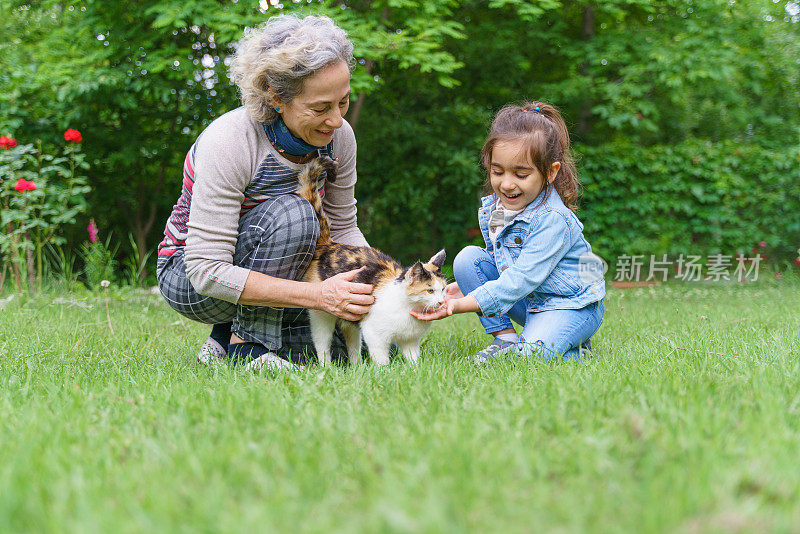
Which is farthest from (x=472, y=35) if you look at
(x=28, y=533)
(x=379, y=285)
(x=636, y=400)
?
(x=28, y=533)

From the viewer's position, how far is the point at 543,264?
2.86 metres

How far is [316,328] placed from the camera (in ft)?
9.62

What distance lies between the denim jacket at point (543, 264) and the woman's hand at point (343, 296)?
484mm

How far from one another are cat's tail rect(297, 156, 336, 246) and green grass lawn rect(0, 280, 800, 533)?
761 millimetres

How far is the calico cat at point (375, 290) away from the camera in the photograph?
8.79 ft

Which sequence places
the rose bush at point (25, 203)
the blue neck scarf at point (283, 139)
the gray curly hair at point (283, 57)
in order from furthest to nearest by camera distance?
the rose bush at point (25, 203)
the blue neck scarf at point (283, 139)
the gray curly hair at point (283, 57)

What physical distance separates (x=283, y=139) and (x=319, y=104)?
252 mm

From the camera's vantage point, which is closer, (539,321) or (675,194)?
(539,321)

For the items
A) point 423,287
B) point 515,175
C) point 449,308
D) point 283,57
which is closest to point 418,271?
point 423,287

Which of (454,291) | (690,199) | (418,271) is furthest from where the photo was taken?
(690,199)

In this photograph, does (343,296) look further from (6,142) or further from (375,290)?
(6,142)

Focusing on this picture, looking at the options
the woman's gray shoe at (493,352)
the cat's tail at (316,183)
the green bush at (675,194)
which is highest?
the cat's tail at (316,183)

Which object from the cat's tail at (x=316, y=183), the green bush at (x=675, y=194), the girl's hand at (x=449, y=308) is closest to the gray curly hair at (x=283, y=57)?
the cat's tail at (x=316, y=183)

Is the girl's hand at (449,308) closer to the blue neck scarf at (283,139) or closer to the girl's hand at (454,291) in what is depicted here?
the girl's hand at (454,291)
